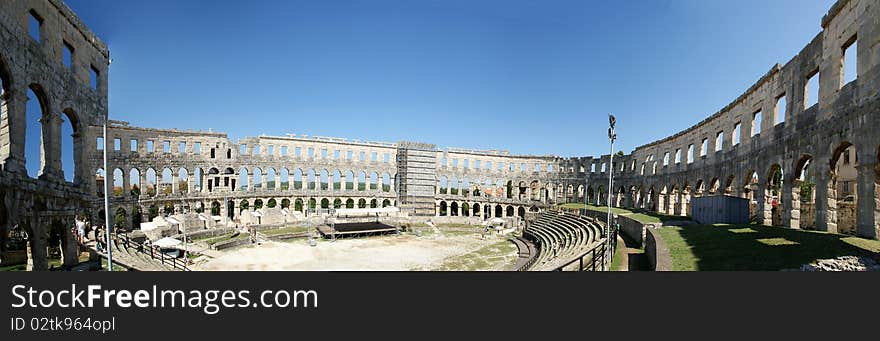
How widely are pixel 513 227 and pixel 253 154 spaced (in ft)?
106

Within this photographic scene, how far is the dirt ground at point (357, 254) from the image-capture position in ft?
63.8

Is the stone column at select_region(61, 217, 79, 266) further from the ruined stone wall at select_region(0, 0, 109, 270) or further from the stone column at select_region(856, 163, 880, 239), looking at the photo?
the stone column at select_region(856, 163, 880, 239)

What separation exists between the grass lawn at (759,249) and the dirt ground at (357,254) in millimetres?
→ 10330

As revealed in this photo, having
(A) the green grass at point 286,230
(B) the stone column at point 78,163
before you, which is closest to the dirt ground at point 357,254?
(A) the green grass at point 286,230

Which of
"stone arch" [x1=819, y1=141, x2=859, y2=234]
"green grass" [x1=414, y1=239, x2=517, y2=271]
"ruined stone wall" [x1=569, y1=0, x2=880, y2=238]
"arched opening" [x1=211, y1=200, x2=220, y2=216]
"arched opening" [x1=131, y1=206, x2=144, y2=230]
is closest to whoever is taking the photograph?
"ruined stone wall" [x1=569, y1=0, x2=880, y2=238]

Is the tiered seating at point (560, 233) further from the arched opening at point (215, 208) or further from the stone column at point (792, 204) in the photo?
the arched opening at point (215, 208)

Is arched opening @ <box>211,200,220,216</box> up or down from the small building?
down

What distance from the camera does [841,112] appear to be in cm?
1128

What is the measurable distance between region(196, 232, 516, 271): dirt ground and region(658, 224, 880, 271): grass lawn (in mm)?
10330

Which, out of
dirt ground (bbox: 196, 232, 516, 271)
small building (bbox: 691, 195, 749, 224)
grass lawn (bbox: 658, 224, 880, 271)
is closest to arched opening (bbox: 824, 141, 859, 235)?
grass lawn (bbox: 658, 224, 880, 271)

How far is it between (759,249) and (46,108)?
2025 centimetres

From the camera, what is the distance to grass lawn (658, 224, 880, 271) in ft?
27.4

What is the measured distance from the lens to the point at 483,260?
21594 millimetres

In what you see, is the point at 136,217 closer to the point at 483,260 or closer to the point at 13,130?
the point at 13,130
